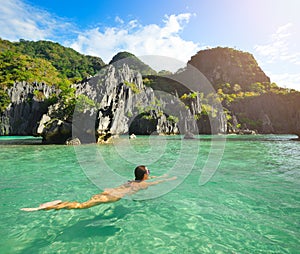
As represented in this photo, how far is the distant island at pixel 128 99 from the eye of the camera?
27875 millimetres

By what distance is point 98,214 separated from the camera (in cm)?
461

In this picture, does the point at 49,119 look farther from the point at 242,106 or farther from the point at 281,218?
the point at 242,106

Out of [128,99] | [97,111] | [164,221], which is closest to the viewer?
[164,221]

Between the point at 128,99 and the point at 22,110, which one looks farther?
the point at 22,110

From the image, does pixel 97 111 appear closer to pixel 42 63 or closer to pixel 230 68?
pixel 42 63

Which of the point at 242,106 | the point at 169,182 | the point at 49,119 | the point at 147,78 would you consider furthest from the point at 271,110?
the point at 169,182

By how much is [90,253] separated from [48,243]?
0.83m

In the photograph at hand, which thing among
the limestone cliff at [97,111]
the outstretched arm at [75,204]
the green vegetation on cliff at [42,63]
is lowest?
the outstretched arm at [75,204]

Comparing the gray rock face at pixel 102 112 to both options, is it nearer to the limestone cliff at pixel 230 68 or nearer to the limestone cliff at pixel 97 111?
the limestone cliff at pixel 97 111

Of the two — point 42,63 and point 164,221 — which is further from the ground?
point 42,63

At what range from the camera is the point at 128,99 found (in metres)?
51.8

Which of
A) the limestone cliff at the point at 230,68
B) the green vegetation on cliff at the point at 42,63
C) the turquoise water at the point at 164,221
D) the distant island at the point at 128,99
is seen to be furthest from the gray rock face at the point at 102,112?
the limestone cliff at the point at 230,68

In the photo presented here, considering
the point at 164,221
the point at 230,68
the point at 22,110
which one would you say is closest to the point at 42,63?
the point at 22,110

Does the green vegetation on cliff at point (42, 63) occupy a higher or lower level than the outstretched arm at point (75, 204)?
higher
